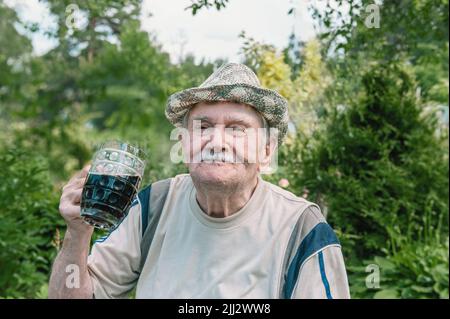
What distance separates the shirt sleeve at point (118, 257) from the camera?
7.14 ft

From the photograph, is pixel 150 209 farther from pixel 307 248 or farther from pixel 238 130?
pixel 307 248

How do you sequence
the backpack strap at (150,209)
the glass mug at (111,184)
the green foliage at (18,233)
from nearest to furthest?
1. the glass mug at (111,184)
2. the backpack strap at (150,209)
3. the green foliage at (18,233)

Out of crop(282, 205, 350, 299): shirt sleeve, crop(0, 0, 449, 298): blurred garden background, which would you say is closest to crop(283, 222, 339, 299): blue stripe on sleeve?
crop(282, 205, 350, 299): shirt sleeve

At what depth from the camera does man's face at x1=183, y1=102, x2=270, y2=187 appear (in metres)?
2.03

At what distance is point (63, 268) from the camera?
199cm

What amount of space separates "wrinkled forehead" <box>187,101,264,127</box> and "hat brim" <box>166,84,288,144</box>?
0.6 inches

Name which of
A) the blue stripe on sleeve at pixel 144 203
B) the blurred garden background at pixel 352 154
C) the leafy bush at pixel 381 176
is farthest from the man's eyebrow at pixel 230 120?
the leafy bush at pixel 381 176

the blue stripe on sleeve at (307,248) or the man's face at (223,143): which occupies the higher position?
the man's face at (223,143)

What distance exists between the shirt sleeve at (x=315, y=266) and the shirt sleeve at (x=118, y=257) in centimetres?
54

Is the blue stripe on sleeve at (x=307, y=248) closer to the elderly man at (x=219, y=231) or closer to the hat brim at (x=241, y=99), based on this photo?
the elderly man at (x=219, y=231)

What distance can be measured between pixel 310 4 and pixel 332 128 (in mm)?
2153

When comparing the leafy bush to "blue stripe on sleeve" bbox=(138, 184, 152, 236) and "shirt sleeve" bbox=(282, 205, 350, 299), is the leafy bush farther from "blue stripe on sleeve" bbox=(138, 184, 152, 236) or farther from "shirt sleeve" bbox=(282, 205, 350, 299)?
"shirt sleeve" bbox=(282, 205, 350, 299)

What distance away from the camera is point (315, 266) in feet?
6.39

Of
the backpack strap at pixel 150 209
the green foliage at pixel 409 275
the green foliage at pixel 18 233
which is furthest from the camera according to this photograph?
the green foliage at pixel 409 275
